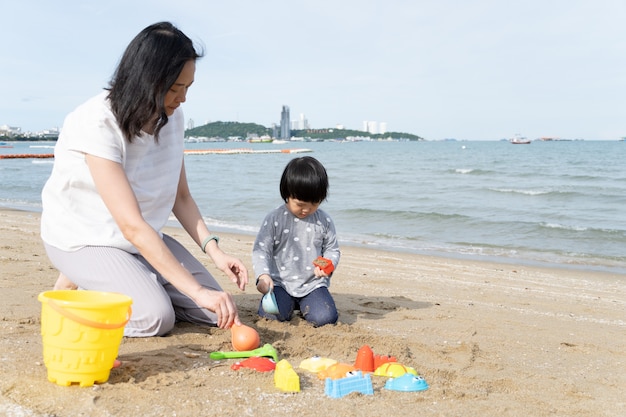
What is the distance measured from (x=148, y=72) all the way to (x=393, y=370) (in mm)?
1786

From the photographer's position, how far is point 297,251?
4.20m

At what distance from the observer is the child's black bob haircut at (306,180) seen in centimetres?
386

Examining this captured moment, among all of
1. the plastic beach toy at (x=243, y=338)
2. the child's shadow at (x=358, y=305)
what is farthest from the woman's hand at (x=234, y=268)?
the child's shadow at (x=358, y=305)

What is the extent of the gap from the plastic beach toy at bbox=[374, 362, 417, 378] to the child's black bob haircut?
133cm

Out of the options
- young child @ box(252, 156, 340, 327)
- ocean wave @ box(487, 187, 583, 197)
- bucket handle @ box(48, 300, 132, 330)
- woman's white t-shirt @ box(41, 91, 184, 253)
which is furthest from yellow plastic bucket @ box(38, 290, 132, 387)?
ocean wave @ box(487, 187, 583, 197)

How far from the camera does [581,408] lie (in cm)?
266

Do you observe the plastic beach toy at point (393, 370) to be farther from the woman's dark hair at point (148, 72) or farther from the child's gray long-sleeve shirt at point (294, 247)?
the woman's dark hair at point (148, 72)

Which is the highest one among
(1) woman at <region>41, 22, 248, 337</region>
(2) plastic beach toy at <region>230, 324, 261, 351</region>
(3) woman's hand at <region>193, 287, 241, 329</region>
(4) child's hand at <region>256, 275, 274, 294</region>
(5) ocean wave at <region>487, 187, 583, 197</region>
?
(1) woman at <region>41, 22, 248, 337</region>

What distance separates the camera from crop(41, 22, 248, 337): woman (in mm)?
2752

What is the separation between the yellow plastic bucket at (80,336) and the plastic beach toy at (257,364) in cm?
60

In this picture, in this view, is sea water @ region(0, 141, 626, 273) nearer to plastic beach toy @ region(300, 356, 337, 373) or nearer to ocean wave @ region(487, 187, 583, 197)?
ocean wave @ region(487, 187, 583, 197)

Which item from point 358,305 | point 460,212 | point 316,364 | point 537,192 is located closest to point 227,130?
point 537,192

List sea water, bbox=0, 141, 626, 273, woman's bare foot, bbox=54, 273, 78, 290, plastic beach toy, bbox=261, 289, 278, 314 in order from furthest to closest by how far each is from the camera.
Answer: sea water, bbox=0, 141, 626, 273 → plastic beach toy, bbox=261, 289, 278, 314 → woman's bare foot, bbox=54, 273, 78, 290

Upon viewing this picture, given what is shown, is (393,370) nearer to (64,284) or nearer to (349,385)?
(349,385)
